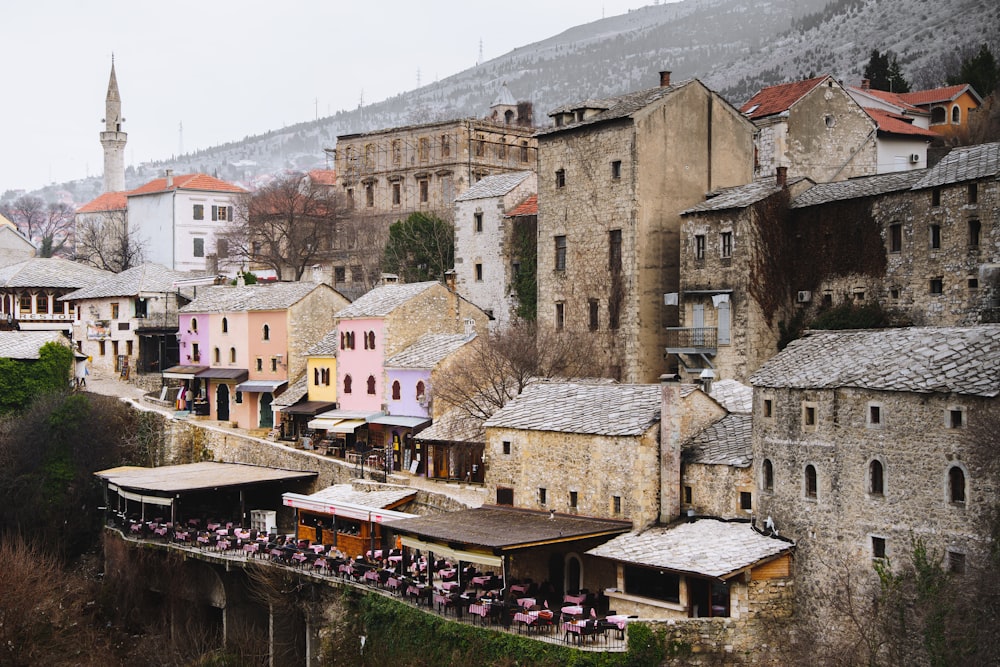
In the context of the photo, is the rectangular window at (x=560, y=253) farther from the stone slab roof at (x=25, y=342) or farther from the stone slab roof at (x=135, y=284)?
the stone slab roof at (x=25, y=342)

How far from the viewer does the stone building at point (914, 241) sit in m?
36.7

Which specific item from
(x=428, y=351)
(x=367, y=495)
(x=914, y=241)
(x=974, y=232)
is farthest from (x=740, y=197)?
(x=367, y=495)

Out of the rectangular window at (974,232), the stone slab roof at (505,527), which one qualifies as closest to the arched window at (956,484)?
the stone slab roof at (505,527)

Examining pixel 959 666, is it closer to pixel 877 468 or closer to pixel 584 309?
pixel 877 468

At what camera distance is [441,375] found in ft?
154

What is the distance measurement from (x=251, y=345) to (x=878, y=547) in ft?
123

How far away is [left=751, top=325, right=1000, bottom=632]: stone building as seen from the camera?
26219mm

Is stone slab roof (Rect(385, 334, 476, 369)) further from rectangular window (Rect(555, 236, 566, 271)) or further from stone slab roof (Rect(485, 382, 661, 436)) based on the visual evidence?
stone slab roof (Rect(485, 382, 661, 436))

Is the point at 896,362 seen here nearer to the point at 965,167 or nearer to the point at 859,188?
the point at 965,167

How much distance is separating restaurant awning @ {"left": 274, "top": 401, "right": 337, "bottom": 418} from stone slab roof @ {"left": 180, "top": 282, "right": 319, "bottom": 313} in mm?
5135

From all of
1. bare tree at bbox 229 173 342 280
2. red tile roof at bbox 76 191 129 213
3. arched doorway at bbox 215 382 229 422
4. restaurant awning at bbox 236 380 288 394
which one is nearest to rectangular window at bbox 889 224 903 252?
restaurant awning at bbox 236 380 288 394

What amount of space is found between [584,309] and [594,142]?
6.38 metres

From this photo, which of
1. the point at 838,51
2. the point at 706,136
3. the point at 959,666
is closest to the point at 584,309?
the point at 706,136

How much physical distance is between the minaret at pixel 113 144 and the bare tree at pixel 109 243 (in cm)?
1033
